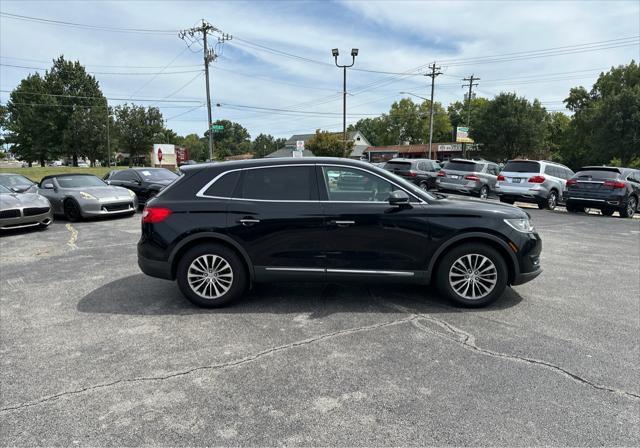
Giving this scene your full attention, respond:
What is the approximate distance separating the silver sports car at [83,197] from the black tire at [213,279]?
26.9 ft

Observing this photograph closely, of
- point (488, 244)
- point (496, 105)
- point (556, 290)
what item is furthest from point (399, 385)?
point (496, 105)

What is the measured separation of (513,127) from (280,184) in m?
48.1

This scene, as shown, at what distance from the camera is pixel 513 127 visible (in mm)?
45844

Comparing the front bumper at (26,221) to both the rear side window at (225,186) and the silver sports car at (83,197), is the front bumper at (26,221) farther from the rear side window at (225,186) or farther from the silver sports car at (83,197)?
the rear side window at (225,186)

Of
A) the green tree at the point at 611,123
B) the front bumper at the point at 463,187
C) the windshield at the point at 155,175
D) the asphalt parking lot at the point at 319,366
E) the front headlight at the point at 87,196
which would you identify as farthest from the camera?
the green tree at the point at 611,123

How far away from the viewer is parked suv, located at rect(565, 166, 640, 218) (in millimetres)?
12742

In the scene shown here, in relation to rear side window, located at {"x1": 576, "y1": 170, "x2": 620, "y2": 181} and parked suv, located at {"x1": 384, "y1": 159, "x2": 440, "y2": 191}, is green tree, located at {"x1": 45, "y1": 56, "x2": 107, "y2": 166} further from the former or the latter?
rear side window, located at {"x1": 576, "y1": 170, "x2": 620, "y2": 181}

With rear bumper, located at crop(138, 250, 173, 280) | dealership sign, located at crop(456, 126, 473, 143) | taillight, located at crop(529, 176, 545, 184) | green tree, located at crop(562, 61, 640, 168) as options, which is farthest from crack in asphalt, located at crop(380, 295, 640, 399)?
dealership sign, located at crop(456, 126, 473, 143)

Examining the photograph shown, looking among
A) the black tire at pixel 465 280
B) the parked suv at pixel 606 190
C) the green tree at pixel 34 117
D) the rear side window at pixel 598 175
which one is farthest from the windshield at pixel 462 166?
the green tree at pixel 34 117

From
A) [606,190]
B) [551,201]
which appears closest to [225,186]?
[606,190]

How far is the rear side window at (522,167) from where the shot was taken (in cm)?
1423

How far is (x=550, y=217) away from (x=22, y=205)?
14514 millimetres

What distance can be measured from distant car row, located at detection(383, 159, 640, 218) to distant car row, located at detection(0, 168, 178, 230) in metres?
9.11

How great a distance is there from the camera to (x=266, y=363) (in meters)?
3.31
